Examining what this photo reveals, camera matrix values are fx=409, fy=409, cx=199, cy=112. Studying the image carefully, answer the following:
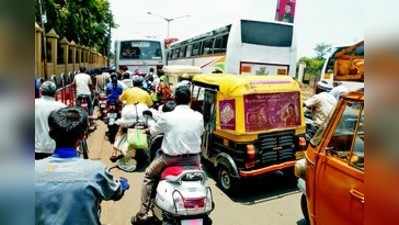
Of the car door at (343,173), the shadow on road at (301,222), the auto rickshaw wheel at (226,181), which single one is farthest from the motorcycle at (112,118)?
the car door at (343,173)

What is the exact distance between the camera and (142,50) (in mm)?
19859

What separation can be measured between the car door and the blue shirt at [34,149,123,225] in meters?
1.74

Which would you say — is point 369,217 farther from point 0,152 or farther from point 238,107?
point 238,107

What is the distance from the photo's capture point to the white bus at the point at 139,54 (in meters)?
19.7

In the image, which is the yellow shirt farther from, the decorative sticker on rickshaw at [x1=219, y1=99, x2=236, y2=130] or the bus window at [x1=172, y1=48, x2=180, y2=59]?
the bus window at [x1=172, y1=48, x2=180, y2=59]

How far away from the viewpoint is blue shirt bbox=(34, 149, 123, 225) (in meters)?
2.00

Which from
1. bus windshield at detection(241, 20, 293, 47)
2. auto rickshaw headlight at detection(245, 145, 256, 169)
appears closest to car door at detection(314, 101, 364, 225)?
auto rickshaw headlight at detection(245, 145, 256, 169)

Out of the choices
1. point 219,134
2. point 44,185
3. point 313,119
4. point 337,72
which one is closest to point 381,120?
point 44,185

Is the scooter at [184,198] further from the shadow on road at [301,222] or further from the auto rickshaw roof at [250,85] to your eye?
the auto rickshaw roof at [250,85]

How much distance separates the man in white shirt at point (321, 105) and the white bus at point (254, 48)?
5.29 m

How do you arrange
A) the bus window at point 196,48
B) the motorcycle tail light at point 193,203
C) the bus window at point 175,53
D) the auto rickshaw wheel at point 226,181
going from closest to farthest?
the motorcycle tail light at point 193,203
the auto rickshaw wheel at point 226,181
the bus window at point 196,48
the bus window at point 175,53

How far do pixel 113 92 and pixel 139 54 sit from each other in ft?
33.7

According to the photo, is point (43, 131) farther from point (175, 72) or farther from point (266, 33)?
point (266, 33)

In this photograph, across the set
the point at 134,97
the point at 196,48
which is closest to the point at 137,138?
the point at 134,97
